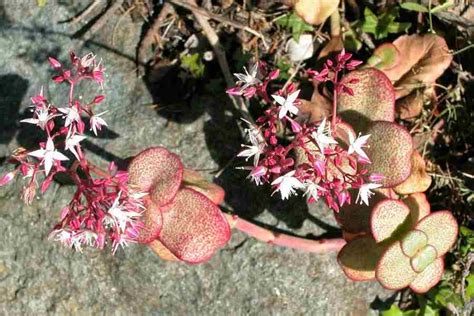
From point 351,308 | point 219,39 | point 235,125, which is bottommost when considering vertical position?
point 351,308

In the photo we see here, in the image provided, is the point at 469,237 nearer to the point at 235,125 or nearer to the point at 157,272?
the point at 235,125

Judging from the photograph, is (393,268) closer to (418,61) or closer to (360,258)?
(360,258)

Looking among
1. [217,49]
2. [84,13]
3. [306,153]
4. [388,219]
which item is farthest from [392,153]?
[84,13]

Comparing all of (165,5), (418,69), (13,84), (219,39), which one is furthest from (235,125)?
(13,84)

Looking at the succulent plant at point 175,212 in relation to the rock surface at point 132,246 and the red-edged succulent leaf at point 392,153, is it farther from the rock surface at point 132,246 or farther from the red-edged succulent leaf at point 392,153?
the red-edged succulent leaf at point 392,153

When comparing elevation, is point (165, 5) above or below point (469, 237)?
above

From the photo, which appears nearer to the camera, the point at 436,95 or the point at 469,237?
the point at 469,237

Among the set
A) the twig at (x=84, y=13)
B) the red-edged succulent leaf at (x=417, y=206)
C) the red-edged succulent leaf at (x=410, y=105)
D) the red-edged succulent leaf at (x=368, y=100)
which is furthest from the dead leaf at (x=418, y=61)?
the twig at (x=84, y=13)
